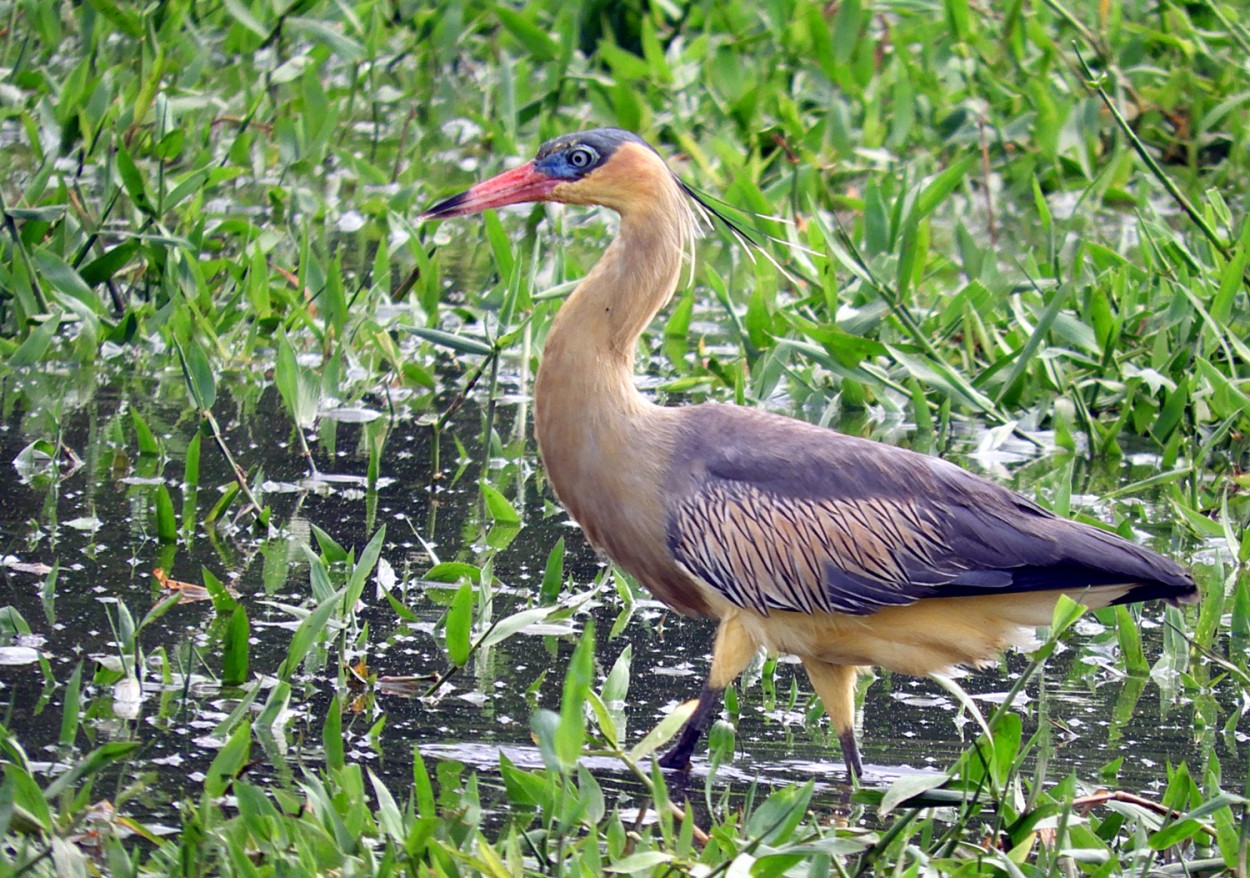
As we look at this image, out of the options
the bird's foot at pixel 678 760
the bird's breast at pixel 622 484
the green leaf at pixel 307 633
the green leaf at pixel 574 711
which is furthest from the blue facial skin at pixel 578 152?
the green leaf at pixel 574 711

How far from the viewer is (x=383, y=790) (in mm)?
3699

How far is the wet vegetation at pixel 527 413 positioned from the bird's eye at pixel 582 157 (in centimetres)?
84

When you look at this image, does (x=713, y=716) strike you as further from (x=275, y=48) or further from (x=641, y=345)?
(x=275, y=48)

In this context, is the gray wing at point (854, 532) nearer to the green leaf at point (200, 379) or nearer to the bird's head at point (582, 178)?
the bird's head at point (582, 178)

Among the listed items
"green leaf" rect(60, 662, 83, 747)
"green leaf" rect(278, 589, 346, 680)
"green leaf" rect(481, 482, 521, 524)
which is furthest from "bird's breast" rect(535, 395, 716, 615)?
"green leaf" rect(60, 662, 83, 747)

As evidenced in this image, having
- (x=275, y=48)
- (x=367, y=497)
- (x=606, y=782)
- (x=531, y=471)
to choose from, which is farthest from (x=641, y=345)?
(x=606, y=782)

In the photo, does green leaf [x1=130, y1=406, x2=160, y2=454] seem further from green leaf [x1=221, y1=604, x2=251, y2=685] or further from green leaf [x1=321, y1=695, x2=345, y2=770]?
green leaf [x1=321, y1=695, x2=345, y2=770]

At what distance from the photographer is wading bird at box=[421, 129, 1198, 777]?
15.4 feet

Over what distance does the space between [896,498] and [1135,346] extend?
8.51ft

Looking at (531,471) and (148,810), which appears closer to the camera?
(148,810)

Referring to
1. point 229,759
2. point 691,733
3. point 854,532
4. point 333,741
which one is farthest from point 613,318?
point 229,759

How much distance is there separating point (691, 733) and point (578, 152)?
64.3 inches

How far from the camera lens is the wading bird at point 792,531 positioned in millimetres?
4703

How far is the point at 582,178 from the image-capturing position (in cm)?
518
